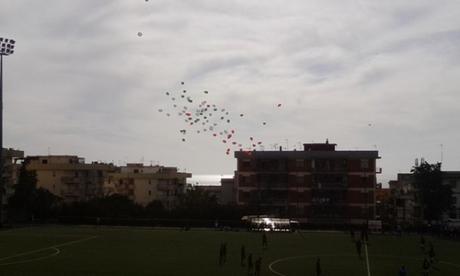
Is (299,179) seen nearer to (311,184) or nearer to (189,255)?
(311,184)

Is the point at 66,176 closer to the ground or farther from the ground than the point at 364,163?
closer to the ground

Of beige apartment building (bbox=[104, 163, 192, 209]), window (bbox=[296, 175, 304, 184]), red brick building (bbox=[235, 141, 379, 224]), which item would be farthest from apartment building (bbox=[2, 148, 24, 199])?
window (bbox=[296, 175, 304, 184])

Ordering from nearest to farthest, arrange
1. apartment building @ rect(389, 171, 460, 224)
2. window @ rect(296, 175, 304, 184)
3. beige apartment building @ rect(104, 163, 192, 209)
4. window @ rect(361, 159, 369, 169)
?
window @ rect(361, 159, 369, 169) → window @ rect(296, 175, 304, 184) → apartment building @ rect(389, 171, 460, 224) → beige apartment building @ rect(104, 163, 192, 209)

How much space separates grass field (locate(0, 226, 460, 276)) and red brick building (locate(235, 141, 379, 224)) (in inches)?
1407

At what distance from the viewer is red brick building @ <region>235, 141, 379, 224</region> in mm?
105938

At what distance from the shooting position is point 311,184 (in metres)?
108

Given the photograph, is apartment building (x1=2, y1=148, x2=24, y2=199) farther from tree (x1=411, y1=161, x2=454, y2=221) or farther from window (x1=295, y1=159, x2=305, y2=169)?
tree (x1=411, y1=161, x2=454, y2=221)

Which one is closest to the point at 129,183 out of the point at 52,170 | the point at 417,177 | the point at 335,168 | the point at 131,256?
the point at 52,170

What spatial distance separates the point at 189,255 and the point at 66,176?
292 feet

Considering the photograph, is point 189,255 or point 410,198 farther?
point 410,198

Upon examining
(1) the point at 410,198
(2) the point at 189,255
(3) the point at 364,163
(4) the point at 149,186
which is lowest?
(2) the point at 189,255

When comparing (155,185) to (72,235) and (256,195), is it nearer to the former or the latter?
(256,195)

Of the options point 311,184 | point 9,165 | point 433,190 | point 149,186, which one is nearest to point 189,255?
point 433,190

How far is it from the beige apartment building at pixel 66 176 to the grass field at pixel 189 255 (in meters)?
63.9
